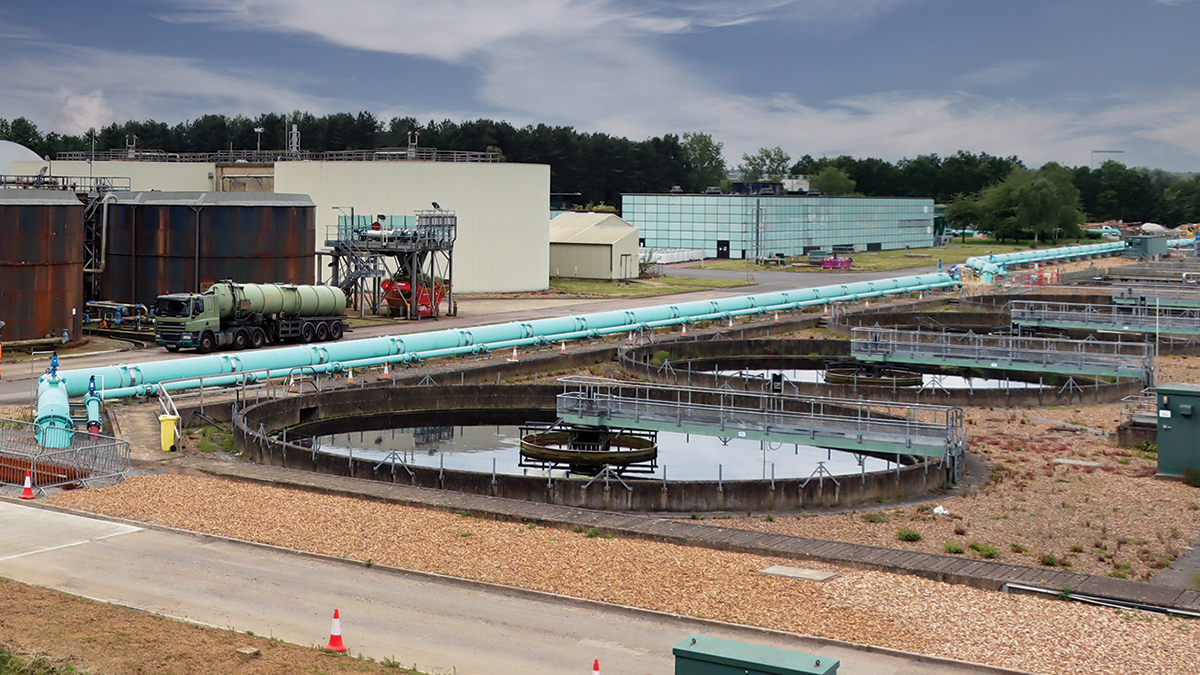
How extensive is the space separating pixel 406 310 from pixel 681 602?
49.7 m

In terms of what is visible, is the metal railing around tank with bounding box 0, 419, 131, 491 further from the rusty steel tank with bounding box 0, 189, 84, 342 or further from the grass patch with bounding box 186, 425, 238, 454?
the rusty steel tank with bounding box 0, 189, 84, 342

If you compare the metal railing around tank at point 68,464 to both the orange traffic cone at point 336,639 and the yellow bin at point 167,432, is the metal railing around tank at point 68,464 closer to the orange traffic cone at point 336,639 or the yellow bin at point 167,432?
the yellow bin at point 167,432

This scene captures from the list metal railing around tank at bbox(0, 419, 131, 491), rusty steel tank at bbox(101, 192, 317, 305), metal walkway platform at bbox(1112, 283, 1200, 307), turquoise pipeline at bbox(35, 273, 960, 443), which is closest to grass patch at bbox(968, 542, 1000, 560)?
metal railing around tank at bbox(0, 419, 131, 491)

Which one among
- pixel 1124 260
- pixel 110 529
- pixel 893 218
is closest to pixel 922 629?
pixel 110 529

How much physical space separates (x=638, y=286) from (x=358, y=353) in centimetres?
4401

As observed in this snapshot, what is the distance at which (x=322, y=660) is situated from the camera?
1565cm

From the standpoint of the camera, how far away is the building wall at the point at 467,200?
3115 inches

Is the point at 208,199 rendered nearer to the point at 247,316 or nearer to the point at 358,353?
the point at 247,316

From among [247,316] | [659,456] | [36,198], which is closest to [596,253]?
[247,316]

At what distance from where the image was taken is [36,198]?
5256 centimetres

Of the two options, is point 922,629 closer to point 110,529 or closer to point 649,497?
point 649,497

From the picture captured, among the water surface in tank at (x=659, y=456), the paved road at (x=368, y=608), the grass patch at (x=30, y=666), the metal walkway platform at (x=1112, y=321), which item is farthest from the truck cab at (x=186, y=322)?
the metal walkway platform at (x=1112, y=321)

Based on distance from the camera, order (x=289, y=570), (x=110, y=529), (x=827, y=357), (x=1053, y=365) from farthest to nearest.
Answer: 1. (x=827, y=357)
2. (x=1053, y=365)
3. (x=110, y=529)
4. (x=289, y=570)

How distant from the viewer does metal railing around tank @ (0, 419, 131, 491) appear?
26.8 meters
